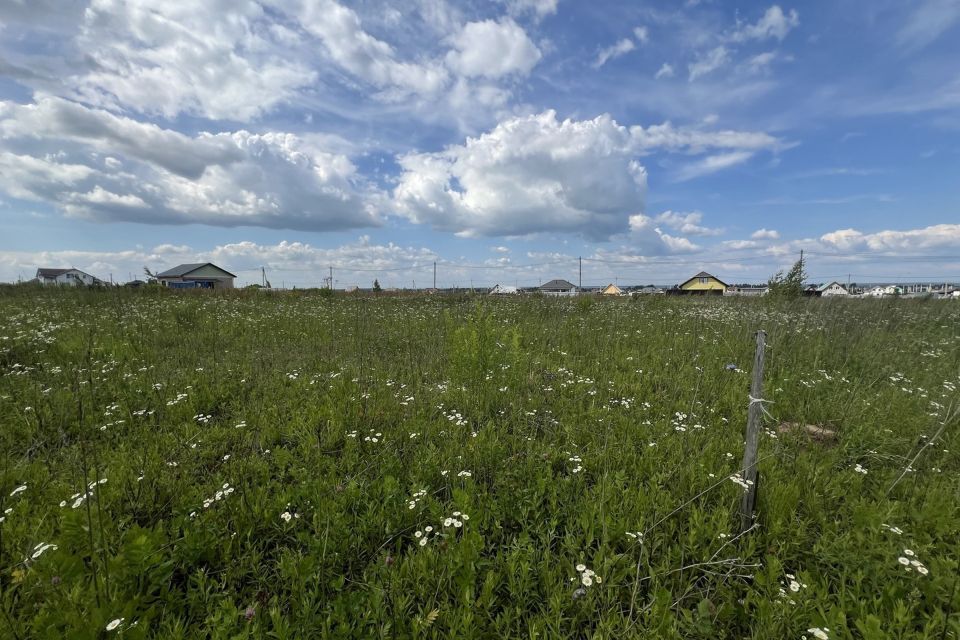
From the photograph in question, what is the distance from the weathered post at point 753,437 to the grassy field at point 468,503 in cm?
21

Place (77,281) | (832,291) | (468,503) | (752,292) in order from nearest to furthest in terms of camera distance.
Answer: (468,503) < (77,281) < (832,291) < (752,292)

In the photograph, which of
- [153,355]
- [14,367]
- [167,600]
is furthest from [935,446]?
→ [14,367]

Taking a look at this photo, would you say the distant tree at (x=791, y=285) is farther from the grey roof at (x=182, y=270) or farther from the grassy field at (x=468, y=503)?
the grey roof at (x=182, y=270)

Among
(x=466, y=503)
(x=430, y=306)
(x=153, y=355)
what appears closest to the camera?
(x=466, y=503)

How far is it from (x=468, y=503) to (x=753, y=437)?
226cm

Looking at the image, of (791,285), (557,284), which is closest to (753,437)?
(791,285)

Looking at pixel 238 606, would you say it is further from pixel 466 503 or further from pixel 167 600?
pixel 466 503

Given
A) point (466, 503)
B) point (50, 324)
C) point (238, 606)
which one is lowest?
point (238, 606)

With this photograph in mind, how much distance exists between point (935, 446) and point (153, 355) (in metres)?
12.2

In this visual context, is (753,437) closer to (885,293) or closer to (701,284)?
(885,293)

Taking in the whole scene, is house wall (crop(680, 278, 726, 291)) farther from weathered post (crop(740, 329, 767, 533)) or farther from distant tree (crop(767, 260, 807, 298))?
weathered post (crop(740, 329, 767, 533))

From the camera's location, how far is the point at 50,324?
30.7 feet

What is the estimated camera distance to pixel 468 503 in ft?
9.34

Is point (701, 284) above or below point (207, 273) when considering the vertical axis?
below
